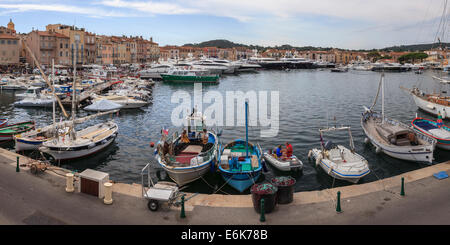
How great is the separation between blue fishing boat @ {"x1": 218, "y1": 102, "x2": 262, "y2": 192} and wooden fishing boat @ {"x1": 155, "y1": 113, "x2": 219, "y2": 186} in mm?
910

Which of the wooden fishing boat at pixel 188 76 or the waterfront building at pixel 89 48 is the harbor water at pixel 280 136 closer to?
the wooden fishing boat at pixel 188 76

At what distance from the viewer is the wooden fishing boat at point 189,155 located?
17156 mm

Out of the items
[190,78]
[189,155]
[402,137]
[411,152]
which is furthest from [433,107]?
[190,78]

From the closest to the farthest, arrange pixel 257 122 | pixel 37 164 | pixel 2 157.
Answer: pixel 37 164, pixel 2 157, pixel 257 122

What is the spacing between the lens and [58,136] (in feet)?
72.8

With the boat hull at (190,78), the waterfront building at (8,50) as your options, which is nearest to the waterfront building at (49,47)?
the waterfront building at (8,50)

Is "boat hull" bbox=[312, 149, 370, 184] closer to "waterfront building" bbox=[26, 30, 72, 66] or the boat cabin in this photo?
the boat cabin

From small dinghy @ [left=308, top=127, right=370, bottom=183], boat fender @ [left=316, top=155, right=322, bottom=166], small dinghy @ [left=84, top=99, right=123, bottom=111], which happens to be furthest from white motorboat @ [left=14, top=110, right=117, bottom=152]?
small dinghy @ [left=308, top=127, right=370, bottom=183]

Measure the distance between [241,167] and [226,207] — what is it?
5.08 metres

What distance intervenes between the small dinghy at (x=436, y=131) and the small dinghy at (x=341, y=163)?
8381 mm

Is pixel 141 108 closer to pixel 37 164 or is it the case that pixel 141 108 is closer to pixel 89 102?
pixel 89 102

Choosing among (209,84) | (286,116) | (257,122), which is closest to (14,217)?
(257,122)

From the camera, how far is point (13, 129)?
27516 mm

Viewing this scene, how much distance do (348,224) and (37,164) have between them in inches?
549
